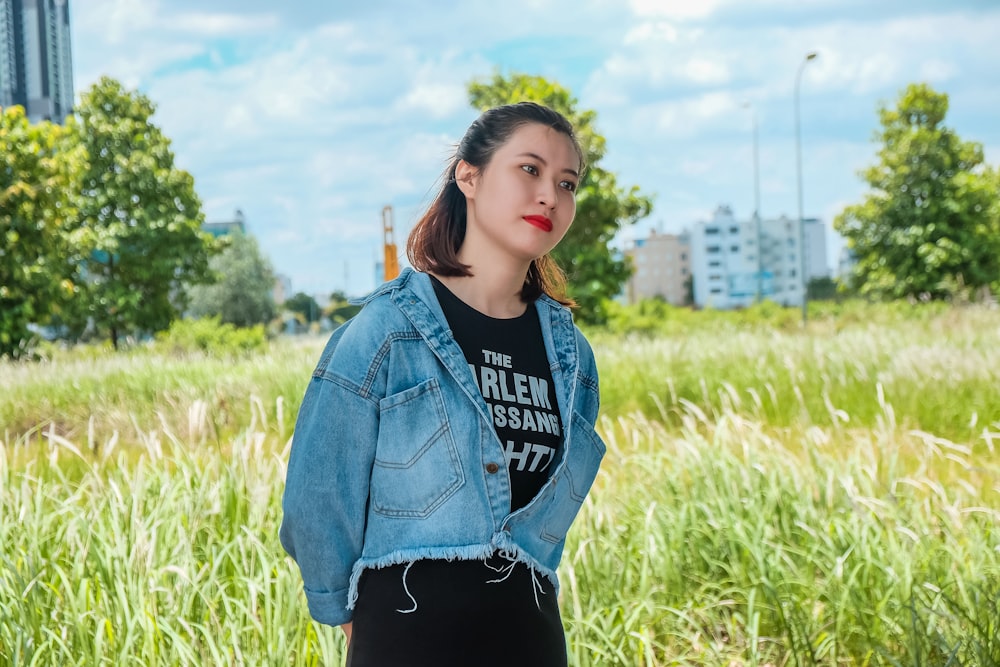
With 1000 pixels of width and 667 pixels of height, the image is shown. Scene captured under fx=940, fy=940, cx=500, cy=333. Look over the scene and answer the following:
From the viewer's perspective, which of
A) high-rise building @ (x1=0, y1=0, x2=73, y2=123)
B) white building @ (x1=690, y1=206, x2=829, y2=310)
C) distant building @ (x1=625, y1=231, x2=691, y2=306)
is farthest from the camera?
distant building @ (x1=625, y1=231, x2=691, y2=306)

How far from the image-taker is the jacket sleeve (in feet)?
5.64

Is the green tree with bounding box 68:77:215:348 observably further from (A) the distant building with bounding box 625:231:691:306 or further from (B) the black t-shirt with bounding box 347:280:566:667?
(A) the distant building with bounding box 625:231:691:306

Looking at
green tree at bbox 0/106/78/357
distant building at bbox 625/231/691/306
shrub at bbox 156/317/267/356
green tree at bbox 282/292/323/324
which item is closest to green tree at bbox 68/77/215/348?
shrub at bbox 156/317/267/356

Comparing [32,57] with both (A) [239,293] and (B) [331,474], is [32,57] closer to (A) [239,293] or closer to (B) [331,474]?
(A) [239,293]

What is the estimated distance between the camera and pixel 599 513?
12.6ft

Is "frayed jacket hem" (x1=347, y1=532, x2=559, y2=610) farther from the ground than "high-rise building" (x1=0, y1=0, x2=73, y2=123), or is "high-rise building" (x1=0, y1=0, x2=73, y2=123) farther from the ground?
"high-rise building" (x1=0, y1=0, x2=73, y2=123)

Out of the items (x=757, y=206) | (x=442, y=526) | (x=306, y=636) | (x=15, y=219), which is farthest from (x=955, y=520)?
(x=757, y=206)

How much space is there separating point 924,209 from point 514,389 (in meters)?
29.7

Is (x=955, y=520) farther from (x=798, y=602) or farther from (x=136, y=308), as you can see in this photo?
(x=136, y=308)

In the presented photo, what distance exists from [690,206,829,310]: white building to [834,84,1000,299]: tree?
7001 centimetres

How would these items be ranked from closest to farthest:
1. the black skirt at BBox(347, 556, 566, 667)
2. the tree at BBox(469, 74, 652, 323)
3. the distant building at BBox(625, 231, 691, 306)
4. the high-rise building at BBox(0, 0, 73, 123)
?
1. the black skirt at BBox(347, 556, 566, 667)
2. the tree at BBox(469, 74, 652, 323)
3. the high-rise building at BBox(0, 0, 73, 123)
4. the distant building at BBox(625, 231, 691, 306)

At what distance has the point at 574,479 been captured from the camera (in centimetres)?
191

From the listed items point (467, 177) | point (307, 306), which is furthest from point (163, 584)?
point (307, 306)

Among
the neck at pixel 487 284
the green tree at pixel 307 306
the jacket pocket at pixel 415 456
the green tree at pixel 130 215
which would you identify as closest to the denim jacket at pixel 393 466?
the jacket pocket at pixel 415 456
